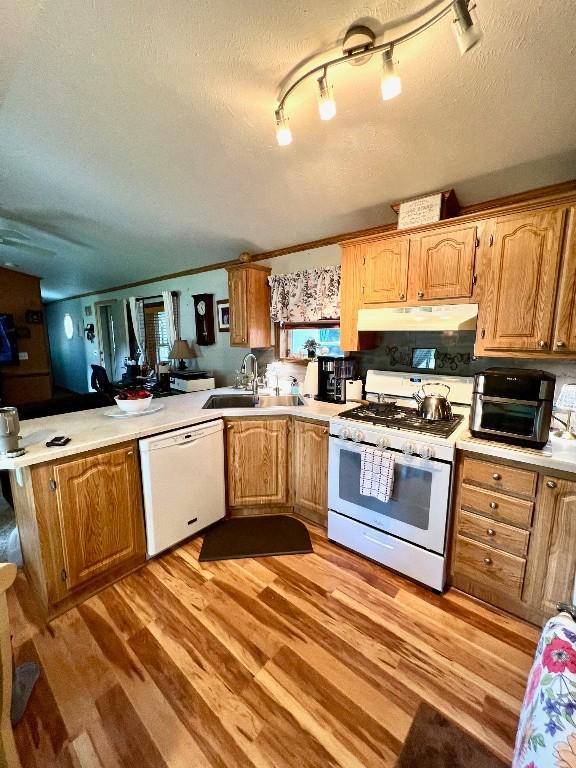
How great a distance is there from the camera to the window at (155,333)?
4930 millimetres

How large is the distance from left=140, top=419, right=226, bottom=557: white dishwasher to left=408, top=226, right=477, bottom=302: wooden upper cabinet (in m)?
1.68

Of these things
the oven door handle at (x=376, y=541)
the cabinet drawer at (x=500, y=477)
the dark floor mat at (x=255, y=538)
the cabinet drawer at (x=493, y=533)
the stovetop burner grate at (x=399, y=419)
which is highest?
the stovetop burner grate at (x=399, y=419)

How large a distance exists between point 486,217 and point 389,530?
6.30 feet

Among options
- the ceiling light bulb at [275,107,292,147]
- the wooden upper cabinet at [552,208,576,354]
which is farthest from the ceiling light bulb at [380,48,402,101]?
the wooden upper cabinet at [552,208,576,354]

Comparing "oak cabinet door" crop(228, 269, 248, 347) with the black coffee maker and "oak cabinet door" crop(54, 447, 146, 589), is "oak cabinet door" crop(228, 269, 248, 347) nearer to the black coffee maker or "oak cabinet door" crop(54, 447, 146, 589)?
the black coffee maker

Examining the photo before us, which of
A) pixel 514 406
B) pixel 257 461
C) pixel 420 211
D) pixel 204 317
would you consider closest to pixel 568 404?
pixel 514 406

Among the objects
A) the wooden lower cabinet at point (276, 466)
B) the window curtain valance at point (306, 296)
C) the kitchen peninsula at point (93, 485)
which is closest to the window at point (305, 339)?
the window curtain valance at point (306, 296)

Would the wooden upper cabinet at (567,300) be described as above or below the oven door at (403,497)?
above

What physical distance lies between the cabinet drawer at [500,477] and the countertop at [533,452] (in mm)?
53

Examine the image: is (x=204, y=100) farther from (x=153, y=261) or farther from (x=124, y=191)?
(x=153, y=261)

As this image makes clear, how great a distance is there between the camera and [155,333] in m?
5.14

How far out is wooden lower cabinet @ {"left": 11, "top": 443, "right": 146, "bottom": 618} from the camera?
151 centimetres

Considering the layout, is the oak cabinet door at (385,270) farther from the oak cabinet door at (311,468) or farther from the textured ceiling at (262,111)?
the oak cabinet door at (311,468)

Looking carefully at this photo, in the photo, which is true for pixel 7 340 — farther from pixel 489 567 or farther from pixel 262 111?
pixel 489 567
